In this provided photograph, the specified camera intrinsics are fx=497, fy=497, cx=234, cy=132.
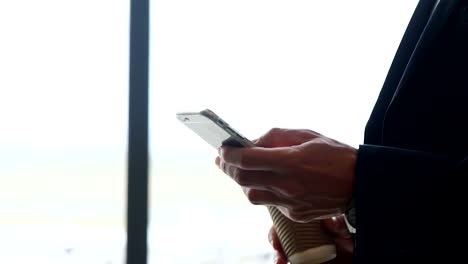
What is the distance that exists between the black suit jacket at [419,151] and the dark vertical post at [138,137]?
2.90 feet

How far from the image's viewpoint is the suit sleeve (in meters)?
0.44

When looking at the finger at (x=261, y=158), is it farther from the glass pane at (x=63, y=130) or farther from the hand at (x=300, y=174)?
the glass pane at (x=63, y=130)

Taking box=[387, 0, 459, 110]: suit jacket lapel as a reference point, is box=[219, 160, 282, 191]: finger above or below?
below

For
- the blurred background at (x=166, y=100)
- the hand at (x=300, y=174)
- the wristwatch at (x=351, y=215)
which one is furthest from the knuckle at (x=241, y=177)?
the blurred background at (x=166, y=100)

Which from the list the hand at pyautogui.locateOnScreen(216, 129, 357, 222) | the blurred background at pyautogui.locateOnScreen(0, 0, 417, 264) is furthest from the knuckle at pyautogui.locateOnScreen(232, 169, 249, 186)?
the blurred background at pyautogui.locateOnScreen(0, 0, 417, 264)

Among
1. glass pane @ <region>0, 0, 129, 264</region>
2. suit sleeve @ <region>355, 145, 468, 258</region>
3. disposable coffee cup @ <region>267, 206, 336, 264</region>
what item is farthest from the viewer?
glass pane @ <region>0, 0, 129, 264</region>

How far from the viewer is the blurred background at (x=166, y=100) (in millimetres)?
1328

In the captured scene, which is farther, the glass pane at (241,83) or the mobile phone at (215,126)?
the glass pane at (241,83)

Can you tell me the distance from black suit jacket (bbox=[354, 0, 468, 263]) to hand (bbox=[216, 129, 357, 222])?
18 mm

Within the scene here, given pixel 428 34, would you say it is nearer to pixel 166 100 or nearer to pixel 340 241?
pixel 340 241

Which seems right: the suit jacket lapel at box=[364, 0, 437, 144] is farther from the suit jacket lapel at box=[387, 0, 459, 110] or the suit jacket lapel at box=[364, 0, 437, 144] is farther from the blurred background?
the blurred background

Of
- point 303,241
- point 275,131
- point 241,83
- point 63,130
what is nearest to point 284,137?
point 275,131

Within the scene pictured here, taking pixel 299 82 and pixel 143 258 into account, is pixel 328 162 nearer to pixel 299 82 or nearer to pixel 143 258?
pixel 299 82

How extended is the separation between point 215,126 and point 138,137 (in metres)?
0.92
